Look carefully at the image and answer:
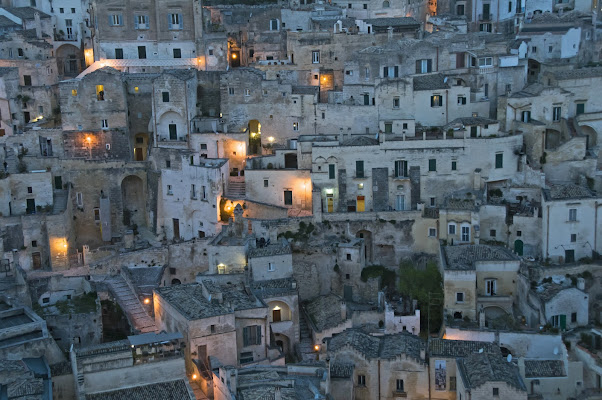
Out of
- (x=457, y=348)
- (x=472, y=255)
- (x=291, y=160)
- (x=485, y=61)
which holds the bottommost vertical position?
(x=457, y=348)

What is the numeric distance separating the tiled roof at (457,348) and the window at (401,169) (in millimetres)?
11863

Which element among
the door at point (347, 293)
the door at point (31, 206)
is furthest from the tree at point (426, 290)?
the door at point (31, 206)

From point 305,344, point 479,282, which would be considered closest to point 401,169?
point 479,282

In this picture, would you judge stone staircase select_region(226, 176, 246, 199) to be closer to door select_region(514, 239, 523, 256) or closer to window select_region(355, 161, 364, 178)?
window select_region(355, 161, 364, 178)

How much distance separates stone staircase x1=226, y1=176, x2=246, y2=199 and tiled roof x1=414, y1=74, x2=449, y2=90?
10.4 m

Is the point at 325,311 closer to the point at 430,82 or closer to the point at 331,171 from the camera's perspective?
the point at 331,171

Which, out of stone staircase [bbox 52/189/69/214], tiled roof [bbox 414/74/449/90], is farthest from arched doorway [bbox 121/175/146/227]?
tiled roof [bbox 414/74/449/90]

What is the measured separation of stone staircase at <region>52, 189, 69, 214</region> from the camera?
5547cm

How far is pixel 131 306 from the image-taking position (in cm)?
5000

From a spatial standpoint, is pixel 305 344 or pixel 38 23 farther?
pixel 38 23

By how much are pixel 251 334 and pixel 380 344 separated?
5.41m

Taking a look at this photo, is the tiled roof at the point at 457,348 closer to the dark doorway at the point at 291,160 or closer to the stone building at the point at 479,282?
the stone building at the point at 479,282

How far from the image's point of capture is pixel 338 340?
46.0 metres

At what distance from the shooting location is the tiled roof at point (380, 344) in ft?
147
